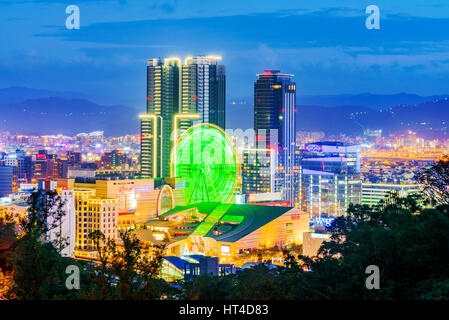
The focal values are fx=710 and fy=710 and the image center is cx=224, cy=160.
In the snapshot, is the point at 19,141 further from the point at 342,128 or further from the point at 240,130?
the point at 342,128

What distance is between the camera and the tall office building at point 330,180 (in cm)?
4162

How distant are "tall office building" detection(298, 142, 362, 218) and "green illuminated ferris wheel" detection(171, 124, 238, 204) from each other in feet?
29.8

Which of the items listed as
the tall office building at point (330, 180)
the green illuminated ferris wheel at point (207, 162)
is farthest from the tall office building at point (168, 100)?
the green illuminated ferris wheel at point (207, 162)

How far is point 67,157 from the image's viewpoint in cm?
5438

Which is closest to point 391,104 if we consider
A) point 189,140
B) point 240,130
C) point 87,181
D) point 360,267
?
point 240,130

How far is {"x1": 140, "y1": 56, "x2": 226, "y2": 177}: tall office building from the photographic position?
144 ft

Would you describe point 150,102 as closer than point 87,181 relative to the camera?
No

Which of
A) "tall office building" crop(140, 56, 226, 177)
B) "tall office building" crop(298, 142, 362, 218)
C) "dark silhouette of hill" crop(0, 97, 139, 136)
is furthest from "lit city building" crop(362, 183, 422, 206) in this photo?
"dark silhouette of hill" crop(0, 97, 139, 136)

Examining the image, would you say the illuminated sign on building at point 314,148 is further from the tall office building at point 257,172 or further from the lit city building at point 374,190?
the lit city building at point 374,190

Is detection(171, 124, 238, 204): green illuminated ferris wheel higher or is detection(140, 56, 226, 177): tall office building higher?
detection(140, 56, 226, 177): tall office building

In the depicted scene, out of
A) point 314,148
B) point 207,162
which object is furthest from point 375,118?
point 207,162

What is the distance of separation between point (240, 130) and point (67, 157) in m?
13.6

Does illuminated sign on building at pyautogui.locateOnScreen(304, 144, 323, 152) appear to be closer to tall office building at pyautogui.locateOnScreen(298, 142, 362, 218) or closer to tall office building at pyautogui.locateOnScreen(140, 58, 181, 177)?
tall office building at pyautogui.locateOnScreen(298, 142, 362, 218)

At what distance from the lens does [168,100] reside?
147 ft
